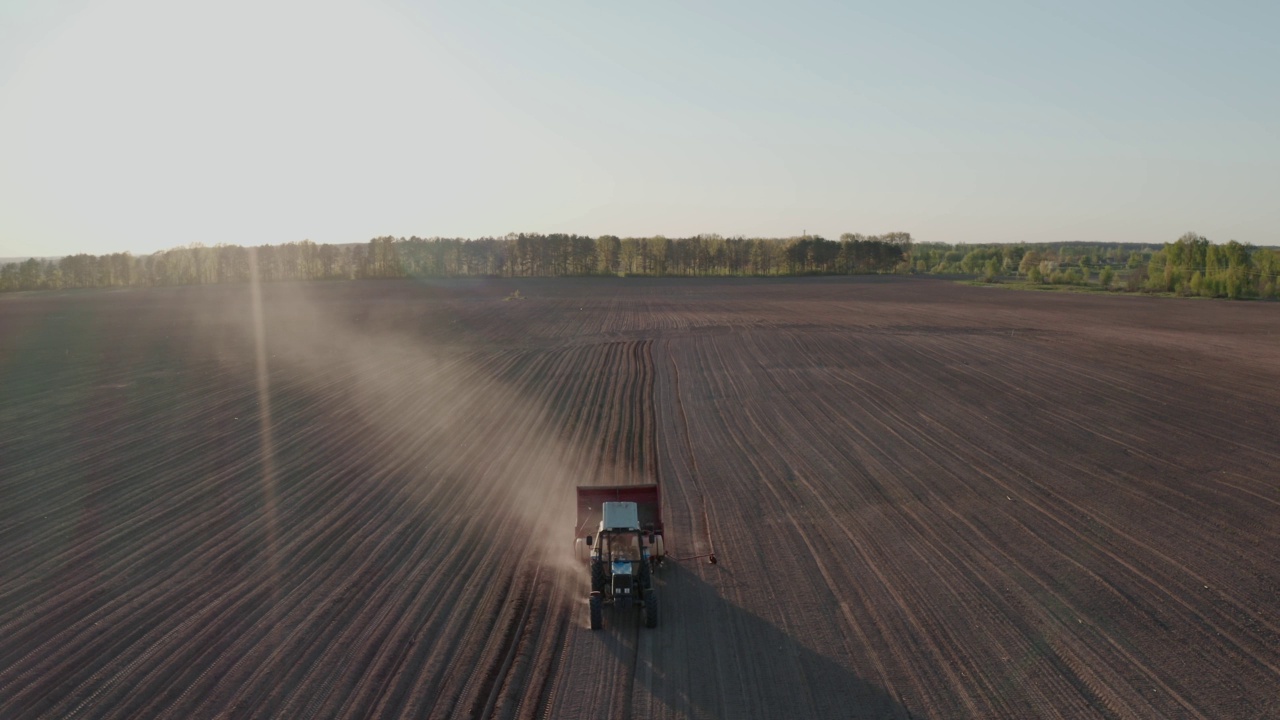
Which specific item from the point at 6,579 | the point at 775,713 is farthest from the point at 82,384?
the point at 775,713

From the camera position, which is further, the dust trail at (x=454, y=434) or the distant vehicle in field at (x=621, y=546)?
the dust trail at (x=454, y=434)

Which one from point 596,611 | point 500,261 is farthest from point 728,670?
point 500,261

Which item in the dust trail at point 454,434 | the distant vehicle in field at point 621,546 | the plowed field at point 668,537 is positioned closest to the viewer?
the plowed field at point 668,537

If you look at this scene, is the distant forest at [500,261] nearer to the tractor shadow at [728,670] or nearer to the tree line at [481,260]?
the tree line at [481,260]

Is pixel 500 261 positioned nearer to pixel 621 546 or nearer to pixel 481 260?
pixel 481 260

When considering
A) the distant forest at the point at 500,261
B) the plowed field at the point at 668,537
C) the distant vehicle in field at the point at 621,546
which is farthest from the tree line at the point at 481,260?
the distant vehicle in field at the point at 621,546

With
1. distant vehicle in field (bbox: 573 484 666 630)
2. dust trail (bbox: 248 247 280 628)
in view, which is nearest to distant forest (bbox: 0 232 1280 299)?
dust trail (bbox: 248 247 280 628)

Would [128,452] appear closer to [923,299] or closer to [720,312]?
[720,312]
